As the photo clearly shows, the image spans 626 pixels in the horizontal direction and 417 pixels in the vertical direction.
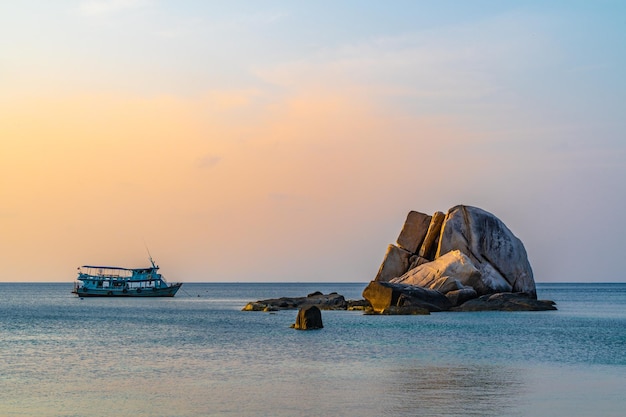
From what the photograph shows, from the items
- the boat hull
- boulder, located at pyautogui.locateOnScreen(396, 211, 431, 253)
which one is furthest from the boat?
boulder, located at pyautogui.locateOnScreen(396, 211, 431, 253)

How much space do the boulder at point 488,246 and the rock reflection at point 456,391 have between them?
138 feet

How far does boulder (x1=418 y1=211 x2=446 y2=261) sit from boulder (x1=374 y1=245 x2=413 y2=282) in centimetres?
139

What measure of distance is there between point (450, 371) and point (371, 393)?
602 centimetres

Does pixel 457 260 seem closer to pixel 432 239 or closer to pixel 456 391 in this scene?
pixel 432 239

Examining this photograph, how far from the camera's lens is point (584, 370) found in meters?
29.9

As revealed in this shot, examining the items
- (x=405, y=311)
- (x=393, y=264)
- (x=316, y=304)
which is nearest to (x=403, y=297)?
(x=405, y=311)

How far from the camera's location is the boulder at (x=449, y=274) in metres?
67.2

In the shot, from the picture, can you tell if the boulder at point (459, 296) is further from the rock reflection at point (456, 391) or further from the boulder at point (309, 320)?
the rock reflection at point (456, 391)

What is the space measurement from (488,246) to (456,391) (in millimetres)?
50474

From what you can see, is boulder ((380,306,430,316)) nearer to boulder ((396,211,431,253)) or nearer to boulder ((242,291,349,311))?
boulder ((242,291,349,311))

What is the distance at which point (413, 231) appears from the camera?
77.8m

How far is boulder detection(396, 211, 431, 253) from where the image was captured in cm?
7738

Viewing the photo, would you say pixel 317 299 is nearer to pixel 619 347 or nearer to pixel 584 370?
pixel 619 347

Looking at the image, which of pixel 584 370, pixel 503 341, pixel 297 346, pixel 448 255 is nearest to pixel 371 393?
pixel 584 370
